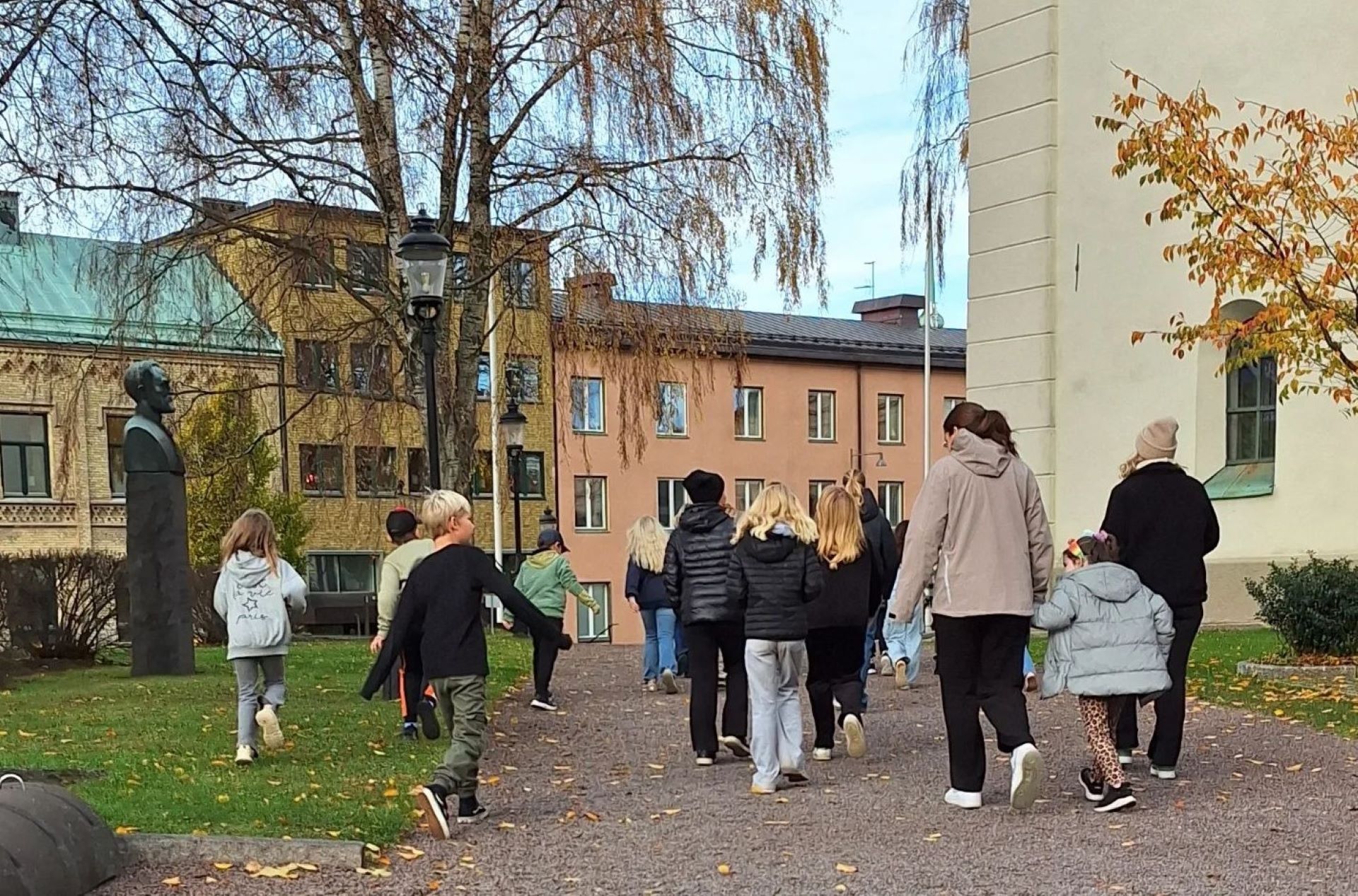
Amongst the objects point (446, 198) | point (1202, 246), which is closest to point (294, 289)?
point (446, 198)

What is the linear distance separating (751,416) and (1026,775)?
150 feet

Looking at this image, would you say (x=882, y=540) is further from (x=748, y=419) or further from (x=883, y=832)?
(x=748, y=419)

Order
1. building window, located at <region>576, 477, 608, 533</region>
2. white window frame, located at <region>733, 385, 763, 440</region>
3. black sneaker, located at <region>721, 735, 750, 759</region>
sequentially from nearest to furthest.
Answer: black sneaker, located at <region>721, 735, 750, 759</region>, building window, located at <region>576, 477, 608, 533</region>, white window frame, located at <region>733, 385, 763, 440</region>

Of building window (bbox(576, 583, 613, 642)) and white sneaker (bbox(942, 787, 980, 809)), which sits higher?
white sneaker (bbox(942, 787, 980, 809))

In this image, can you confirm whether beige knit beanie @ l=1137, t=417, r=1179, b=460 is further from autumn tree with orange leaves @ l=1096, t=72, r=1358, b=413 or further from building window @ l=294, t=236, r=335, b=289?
building window @ l=294, t=236, r=335, b=289

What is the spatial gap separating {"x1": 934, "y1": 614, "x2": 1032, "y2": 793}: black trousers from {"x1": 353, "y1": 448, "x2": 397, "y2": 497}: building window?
12.8 meters

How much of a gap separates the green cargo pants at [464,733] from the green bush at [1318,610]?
364 inches

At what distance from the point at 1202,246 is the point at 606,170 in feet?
20.3

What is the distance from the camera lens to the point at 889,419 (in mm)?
56250

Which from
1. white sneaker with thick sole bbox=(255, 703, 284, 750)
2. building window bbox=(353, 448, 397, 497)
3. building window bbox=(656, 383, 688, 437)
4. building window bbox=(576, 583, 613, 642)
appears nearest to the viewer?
white sneaker with thick sole bbox=(255, 703, 284, 750)

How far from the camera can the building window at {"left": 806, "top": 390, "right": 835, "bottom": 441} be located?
5428 cm

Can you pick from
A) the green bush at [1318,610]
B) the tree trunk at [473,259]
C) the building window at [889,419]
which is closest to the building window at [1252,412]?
the green bush at [1318,610]

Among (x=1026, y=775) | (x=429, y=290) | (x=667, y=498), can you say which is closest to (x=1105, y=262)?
(x=429, y=290)

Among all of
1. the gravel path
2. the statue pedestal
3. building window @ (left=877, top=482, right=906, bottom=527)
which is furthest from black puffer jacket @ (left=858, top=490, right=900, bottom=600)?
building window @ (left=877, top=482, right=906, bottom=527)
